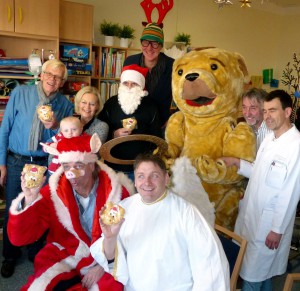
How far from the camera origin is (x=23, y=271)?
2.58m

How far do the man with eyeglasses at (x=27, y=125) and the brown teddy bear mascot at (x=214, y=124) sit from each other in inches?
31.7

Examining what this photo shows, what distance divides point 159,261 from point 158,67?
67.2 inches

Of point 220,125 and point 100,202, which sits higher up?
point 220,125

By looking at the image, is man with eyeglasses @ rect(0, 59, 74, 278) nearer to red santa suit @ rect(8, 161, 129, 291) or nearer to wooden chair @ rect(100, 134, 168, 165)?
wooden chair @ rect(100, 134, 168, 165)

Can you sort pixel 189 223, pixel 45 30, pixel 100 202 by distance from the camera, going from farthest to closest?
1. pixel 45 30
2. pixel 100 202
3. pixel 189 223

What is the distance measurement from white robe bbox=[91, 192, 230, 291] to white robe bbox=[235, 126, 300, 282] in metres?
0.62

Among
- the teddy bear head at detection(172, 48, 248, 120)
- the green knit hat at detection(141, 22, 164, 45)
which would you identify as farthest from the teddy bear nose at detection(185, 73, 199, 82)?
the green knit hat at detection(141, 22, 164, 45)

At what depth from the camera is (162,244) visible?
4.56 feet

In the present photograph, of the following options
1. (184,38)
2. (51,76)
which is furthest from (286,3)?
(51,76)

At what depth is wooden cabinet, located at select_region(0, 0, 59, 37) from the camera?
3.36 metres

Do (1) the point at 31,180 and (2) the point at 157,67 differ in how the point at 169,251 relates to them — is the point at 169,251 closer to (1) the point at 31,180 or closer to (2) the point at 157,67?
(1) the point at 31,180

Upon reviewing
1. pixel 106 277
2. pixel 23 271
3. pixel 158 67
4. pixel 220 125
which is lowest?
pixel 23 271

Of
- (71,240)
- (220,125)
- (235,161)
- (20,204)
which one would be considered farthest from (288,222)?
(20,204)

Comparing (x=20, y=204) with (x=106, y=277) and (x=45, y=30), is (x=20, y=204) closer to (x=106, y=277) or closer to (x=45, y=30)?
(x=106, y=277)
